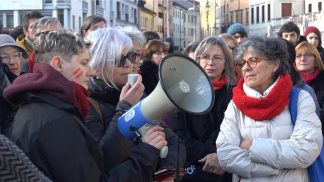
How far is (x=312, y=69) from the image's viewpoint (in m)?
6.18

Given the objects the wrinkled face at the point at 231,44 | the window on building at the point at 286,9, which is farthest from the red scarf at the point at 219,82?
the window on building at the point at 286,9

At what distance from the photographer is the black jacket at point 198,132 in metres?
4.59

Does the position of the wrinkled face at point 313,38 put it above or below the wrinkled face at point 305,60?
above

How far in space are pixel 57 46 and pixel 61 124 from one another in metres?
0.63

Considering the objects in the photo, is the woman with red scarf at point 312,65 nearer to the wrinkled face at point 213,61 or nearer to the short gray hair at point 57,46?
the wrinkled face at point 213,61

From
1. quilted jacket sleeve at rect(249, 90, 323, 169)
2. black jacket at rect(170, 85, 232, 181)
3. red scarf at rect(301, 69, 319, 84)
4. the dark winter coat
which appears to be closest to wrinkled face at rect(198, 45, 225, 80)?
black jacket at rect(170, 85, 232, 181)

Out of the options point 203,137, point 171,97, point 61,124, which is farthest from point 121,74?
point 203,137

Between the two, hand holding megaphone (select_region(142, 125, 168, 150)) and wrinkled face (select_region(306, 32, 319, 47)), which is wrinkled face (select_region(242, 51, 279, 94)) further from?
wrinkled face (select_region(306, 32, 319, 47))

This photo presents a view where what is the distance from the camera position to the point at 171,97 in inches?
112

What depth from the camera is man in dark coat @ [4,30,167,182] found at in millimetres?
2521

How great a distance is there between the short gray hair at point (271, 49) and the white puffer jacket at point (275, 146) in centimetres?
24

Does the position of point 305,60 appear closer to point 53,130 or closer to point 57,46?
point 57,46

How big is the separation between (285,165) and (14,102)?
6.73ft

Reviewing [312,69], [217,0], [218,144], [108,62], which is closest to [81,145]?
[108,62]
